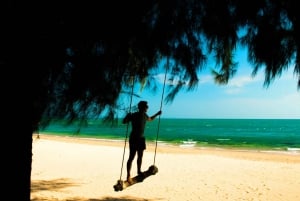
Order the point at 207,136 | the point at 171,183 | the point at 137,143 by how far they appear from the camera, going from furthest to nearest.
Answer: the point at 207,136, the point at 171,183, the point at 137,143

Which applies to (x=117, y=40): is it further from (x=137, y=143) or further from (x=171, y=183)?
(x=171, y=183)

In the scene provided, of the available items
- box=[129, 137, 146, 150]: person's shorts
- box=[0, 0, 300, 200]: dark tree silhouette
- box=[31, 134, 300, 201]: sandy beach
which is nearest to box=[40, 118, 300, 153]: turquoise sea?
box=[129, 137, 146, 150]: person's shorts

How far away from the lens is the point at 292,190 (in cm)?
1073

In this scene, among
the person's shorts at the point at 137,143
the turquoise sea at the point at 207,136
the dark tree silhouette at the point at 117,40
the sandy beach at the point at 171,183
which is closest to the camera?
the dark tree silhouette at the point at 117,40

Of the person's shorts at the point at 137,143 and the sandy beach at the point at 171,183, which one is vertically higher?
the person's shorts at the point at 137,143

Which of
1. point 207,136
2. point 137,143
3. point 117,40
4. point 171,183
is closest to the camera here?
point 117,40

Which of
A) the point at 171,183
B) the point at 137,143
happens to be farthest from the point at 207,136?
the point at 137,143

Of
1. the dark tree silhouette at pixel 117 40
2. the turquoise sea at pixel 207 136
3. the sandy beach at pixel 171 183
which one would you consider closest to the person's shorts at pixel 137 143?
the turquoise sea at pixel 207 136

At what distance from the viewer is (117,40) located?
3715 mm

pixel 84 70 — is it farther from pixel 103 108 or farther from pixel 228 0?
pixel 228 0

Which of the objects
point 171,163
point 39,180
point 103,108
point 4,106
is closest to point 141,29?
point 103,108

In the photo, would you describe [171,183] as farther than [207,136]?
No

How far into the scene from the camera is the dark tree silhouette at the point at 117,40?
11.4 ft

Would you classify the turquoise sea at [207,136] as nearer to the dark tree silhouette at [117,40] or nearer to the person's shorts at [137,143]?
the person's shorts at [137,143]
